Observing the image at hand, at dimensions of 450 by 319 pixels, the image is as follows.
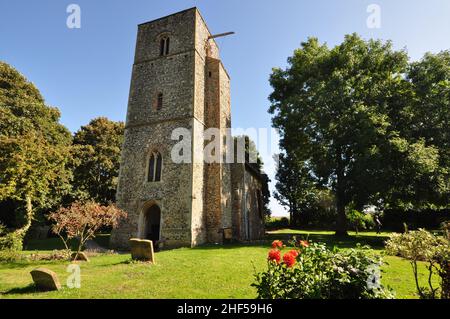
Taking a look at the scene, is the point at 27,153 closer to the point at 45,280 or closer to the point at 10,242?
the point at 10,242

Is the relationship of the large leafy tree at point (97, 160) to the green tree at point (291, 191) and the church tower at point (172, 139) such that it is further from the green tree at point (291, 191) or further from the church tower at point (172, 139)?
the green tree at point (291, 191)

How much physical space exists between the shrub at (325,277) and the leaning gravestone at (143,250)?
6.92 m

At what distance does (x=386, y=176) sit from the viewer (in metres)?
15.7

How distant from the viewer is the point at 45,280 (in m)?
6.87

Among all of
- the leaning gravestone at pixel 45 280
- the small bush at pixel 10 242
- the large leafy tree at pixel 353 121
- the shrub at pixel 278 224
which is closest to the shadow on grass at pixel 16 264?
the small bush at pixel 10 242

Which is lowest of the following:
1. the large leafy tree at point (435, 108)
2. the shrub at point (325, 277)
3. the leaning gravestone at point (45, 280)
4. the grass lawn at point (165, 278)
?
the grass lawn at point (165, 278)

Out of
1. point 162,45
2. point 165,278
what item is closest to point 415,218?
point 165,278

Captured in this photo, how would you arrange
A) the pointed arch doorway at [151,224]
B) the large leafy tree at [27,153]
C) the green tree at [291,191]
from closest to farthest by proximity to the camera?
the large leafy tree at [27,153] → the pointed arch doorway at [151,224] → the green tree at [291,191]

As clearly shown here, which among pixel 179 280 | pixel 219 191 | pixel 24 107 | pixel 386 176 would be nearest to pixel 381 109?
pixel 386 176

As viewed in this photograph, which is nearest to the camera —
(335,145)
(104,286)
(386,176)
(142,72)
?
(104,286)

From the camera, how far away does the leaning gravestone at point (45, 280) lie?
6812 mm

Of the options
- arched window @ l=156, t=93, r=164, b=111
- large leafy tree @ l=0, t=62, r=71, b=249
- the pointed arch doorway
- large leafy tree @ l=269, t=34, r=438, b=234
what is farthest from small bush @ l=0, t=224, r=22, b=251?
large leafy tree @ l=269, t=34, r=438, b=234
